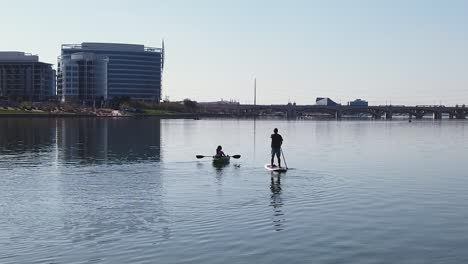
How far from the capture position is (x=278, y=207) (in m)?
28.8

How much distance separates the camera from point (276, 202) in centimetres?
3016

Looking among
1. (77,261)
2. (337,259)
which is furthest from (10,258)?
(337,259)

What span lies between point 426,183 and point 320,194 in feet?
33.0

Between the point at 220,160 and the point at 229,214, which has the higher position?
the point at 220,160

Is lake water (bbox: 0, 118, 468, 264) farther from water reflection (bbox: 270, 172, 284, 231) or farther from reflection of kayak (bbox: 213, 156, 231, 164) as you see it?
reflection of kayak (bbox: 213, 156, 231, 164)

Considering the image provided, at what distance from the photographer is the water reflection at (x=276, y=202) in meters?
25.1

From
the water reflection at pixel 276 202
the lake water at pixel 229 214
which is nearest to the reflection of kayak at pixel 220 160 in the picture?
the lake water at pixel 229 214

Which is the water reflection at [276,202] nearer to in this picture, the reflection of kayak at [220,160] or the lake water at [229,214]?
the lake water at [229,214]

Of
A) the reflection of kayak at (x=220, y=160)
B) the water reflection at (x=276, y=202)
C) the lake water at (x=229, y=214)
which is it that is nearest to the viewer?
the lake water at (x=229, y=214)

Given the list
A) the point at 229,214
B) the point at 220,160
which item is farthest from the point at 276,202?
the point at 220,160

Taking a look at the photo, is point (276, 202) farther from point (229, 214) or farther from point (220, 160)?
point (220, 160)

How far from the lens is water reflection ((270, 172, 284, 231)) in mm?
25078

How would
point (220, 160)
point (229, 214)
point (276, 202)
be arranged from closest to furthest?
point (229, 214) < point (276, 202) < point (220, 160)

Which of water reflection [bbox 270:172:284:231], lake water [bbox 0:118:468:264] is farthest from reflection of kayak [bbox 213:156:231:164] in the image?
water reflection [bbox 270:172:284:231]
